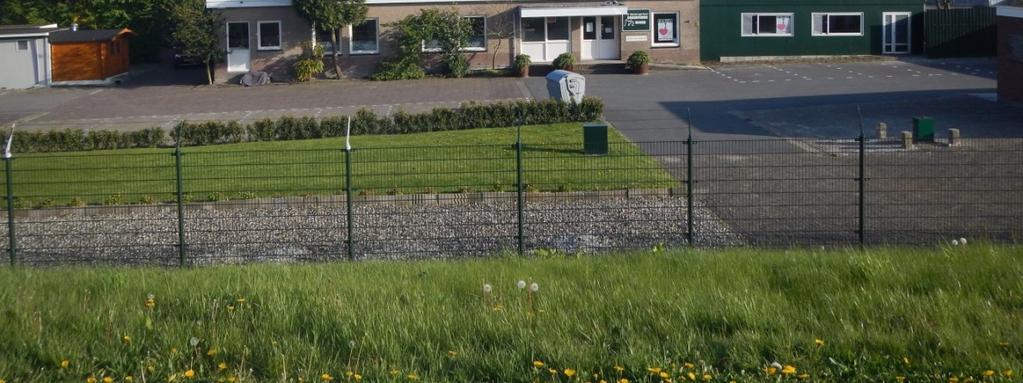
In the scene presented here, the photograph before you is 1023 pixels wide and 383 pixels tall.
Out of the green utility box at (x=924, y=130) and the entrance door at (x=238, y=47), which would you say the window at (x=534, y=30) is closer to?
the entrance door at (x=238, y=47)

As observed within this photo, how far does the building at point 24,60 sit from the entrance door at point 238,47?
7.13 metres

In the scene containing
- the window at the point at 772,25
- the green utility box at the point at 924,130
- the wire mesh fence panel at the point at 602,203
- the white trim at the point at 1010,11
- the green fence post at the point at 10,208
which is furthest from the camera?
the window at the point at 772,25

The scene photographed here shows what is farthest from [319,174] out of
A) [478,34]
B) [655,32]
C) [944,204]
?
[655,32]

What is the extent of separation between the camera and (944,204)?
15867 millimetres

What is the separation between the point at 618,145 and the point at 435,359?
16495mm

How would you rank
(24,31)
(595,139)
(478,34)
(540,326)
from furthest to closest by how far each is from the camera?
1. (24,31)
2. (478,34)
3. (595,139)
4. (540,326)

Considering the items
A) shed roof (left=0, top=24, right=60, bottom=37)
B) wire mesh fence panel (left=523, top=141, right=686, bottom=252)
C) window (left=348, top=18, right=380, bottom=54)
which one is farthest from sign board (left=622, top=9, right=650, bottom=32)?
wire mesh fence panel (left=523, top=141, right=686, bottom=252)

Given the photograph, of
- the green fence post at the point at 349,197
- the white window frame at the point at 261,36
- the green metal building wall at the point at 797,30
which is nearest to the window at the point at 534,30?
the green metal building wall at the point at 797,30

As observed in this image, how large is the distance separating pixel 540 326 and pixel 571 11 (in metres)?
37.6

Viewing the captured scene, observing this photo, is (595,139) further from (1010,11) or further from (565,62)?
(565,62)

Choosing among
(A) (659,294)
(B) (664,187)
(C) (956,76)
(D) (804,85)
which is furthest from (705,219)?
(C) (956,76)

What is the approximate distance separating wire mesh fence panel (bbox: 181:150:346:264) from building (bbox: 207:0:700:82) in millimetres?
24719

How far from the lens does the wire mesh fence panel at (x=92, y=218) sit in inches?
614

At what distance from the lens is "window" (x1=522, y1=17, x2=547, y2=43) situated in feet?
150
